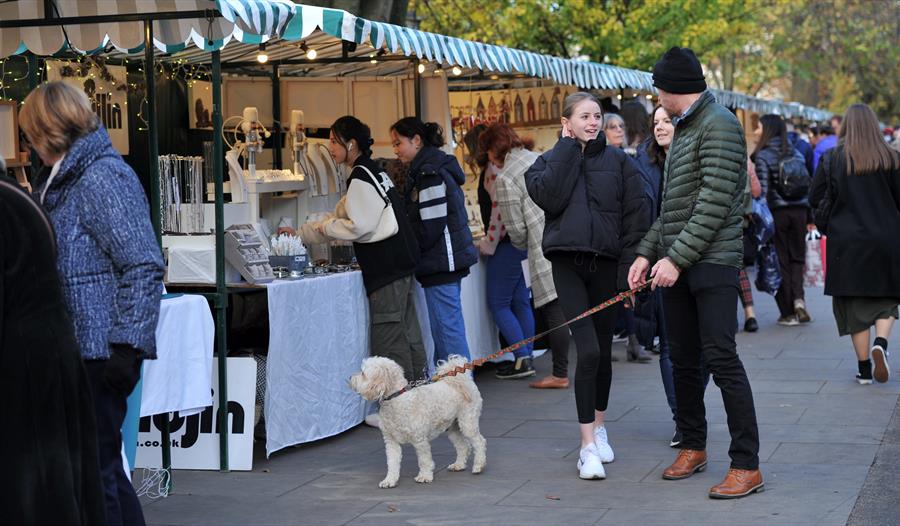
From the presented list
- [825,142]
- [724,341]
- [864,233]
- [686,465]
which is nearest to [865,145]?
[864,233]

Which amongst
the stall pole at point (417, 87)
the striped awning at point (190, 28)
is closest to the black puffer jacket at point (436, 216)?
the striped awning at point (190, 28)

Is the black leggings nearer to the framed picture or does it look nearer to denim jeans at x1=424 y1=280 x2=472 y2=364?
denim jeans at x1=424 y1=280 x2=472 y2=364

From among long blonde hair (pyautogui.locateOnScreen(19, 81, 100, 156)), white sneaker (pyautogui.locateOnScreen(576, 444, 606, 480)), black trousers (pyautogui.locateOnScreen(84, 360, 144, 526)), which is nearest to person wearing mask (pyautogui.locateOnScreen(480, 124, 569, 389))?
white sneaker (pyautogui.locateOnScreen(576, 444, 606, 480))

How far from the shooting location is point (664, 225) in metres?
6.11

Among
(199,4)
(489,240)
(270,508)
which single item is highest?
(199,4)

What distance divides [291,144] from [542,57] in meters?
2.19

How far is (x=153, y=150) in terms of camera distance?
6418 mm

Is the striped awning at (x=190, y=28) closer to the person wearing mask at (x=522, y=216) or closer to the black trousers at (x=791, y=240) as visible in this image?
the person wearing mask at (x=522, y=216)

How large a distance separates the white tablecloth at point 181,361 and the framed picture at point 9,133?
1338 millimetres

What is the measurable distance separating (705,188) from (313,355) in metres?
2.63

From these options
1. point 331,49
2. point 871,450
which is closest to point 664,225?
point 871,450

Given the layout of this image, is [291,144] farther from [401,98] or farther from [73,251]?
[73,251]

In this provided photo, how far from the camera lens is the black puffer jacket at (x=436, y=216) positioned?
829 cm

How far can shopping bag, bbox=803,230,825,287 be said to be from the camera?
13.3 meters
